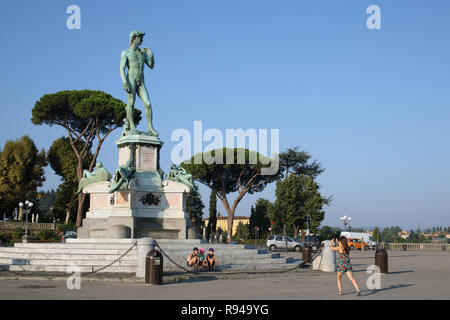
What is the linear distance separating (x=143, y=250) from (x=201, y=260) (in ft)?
8.22

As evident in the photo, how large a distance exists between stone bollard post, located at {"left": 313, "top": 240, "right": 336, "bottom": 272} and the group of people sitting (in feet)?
13.3

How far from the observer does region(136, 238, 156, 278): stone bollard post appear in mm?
12656

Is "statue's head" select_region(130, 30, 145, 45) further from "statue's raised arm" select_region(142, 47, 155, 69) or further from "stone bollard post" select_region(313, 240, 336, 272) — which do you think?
"stone bollard post" select_region(313, 240, 336, 272)

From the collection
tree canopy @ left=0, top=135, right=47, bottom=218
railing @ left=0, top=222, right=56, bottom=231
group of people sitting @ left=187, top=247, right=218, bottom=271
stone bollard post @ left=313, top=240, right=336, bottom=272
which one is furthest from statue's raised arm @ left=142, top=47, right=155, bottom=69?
tree canopy @ left=0, top=135, right=47, bottom=218

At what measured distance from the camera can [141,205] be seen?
18172 mm

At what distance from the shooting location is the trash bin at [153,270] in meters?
11.8

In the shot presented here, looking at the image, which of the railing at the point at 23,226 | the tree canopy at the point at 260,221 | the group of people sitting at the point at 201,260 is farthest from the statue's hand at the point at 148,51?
the tree canopy at the point at 260,221

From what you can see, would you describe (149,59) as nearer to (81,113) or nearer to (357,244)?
(81,113)

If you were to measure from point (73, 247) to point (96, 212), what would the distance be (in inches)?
121

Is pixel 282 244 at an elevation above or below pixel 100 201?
below

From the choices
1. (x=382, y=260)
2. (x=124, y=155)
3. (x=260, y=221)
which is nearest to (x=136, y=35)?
(x=124, y=155)

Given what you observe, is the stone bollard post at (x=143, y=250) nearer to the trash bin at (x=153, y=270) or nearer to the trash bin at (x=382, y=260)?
the trash bin at (x=153, y=270)
